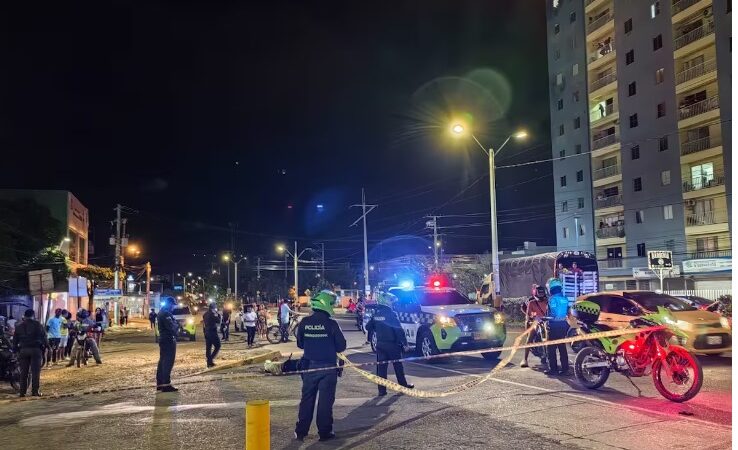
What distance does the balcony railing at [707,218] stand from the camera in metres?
41.5

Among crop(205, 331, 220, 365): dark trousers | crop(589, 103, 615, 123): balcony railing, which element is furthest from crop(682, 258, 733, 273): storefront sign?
crop(205, 331, 220, 365): dark trousers

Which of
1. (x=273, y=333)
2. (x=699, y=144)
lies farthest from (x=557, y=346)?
(x=699, y=144)

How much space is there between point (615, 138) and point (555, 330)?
145ft

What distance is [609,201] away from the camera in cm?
5178

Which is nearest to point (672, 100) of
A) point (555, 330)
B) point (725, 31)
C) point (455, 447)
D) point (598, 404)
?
point (725, 31)

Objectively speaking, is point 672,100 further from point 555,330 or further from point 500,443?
point 500,443

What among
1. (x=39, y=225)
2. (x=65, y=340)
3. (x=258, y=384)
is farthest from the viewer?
(x=39, y=225)

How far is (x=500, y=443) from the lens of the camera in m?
6.66

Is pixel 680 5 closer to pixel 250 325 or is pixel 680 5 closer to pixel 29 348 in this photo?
pixel 250 325

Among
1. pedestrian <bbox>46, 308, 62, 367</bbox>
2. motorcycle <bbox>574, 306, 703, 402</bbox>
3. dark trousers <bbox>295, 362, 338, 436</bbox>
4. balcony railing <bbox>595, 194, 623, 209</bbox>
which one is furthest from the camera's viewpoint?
balcony railing <bbox>595, 194, 623, 209</bbox>

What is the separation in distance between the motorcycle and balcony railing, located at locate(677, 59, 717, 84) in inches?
1546

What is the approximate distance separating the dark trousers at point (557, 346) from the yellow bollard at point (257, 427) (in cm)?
821

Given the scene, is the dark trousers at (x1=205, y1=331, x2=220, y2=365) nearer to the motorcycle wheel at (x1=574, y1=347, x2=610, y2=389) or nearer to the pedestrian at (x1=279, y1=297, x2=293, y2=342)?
the pedestrian at (x1=279, y1=297, x2=293, y2=342)

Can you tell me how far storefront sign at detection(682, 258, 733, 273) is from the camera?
3806 centimetres
